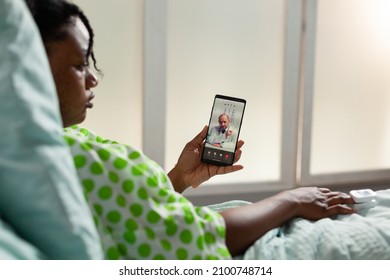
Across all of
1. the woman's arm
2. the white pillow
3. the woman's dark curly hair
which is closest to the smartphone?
the woman's arm

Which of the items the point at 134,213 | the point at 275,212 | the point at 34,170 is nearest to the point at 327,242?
the point at 275,212

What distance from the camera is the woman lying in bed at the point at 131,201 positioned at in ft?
2.62

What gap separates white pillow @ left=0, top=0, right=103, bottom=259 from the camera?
0.61 meters

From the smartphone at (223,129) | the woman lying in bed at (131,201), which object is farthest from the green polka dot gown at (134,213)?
the smartphone at (223,129)

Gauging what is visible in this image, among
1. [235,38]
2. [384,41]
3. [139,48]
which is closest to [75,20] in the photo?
[139,48]

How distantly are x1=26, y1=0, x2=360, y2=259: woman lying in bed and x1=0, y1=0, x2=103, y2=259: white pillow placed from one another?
16 cm

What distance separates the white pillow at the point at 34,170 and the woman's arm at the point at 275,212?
1.03ft

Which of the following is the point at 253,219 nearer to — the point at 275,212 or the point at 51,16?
the point at 275,212

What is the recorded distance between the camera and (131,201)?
803mm

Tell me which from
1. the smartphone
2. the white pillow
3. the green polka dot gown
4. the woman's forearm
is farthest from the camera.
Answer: the smartphone

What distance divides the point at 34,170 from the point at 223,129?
78 cm

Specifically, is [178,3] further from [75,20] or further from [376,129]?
[75,20]

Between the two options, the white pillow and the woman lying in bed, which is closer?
the white pillow

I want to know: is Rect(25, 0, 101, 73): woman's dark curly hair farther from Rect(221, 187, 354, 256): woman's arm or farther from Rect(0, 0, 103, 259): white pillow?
Rect(221, 187, 354, 256): woman's arm
